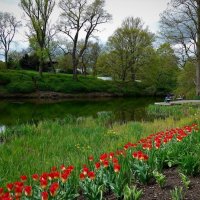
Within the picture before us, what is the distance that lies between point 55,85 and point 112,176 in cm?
5086

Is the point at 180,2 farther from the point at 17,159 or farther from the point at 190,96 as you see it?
the point at 17,159

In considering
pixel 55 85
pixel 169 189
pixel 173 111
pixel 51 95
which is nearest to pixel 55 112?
pixel 173 111

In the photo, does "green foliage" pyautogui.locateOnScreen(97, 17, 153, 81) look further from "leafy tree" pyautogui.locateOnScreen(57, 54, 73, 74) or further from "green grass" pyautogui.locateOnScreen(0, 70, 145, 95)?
"leafy tree" pyautogui.locateOnScreen(57, 54, 73, 74)

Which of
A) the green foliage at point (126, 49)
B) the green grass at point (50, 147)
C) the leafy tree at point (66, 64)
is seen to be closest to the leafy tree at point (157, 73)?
the green foliage at point (126, 49)

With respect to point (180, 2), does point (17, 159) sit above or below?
below

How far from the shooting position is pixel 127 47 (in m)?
62.0

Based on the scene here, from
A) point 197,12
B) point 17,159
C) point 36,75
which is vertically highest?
point 197,12

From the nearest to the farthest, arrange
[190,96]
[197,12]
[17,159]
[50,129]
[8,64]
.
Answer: [17,159], [50,129], [197,12], [190,96], [8,64]

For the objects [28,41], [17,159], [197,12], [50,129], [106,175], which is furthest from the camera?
[28,41]

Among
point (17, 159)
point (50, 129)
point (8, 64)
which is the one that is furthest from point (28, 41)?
point (17, 159)

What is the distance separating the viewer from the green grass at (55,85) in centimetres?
5169

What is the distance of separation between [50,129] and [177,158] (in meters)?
8.45

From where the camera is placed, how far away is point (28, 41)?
183ft

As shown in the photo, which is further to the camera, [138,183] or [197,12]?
[197,12]
